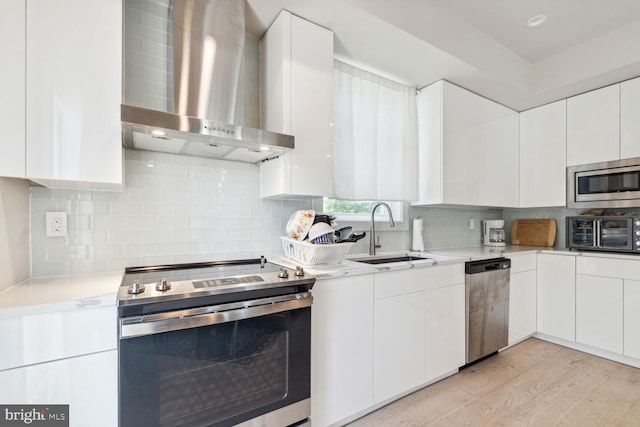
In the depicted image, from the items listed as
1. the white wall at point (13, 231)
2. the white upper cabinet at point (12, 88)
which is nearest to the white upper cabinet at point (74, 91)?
the white upper cabinet at point (12, 88)

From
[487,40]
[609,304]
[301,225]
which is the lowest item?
[609,304]

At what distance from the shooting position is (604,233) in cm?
262

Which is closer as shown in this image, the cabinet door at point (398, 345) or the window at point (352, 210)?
the cabinet door at point (398, 345)

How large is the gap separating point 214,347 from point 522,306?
2.85 meters

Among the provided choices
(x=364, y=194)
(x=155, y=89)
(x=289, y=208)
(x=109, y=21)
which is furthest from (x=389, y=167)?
(x=109, y=21)

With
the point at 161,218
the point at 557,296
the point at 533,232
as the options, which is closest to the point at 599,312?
the point at 557,296

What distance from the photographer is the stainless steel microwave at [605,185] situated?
→ 2.52m

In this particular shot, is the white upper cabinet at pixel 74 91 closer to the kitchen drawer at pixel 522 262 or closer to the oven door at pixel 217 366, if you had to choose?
the oven door at pixel 217 366

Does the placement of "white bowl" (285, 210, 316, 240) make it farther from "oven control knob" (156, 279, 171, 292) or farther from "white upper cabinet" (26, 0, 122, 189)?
"white upper cabinet" (26, 0, 122, 189)

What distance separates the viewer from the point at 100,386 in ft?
3.56

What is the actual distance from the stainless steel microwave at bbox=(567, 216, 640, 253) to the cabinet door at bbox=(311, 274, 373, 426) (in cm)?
231

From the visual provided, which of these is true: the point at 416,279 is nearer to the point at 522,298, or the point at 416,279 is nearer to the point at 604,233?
the point at 522,298

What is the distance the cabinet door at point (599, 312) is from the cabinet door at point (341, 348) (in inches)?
87.8

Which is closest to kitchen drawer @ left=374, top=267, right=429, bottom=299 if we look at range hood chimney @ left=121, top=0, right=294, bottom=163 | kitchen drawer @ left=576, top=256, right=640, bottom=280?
range hood chimney @ left=121, top=0, right=294, bottom=163
